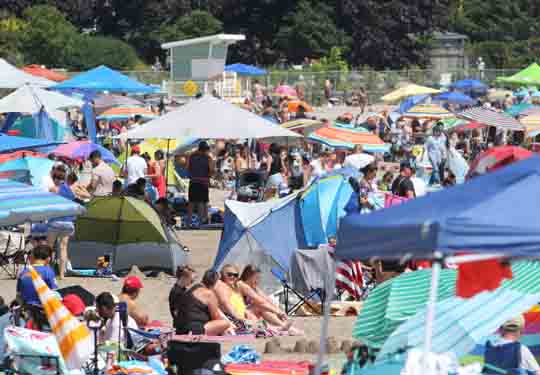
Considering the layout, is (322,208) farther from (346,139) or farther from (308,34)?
(308,34)

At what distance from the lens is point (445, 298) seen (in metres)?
10.8

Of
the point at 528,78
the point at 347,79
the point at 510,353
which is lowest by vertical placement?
the point at 347,79

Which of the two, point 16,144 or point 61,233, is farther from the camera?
point 16,144

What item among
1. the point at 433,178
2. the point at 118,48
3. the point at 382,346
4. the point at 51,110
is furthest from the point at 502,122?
the point at 118,48

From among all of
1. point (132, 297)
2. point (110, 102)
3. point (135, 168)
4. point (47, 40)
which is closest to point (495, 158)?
point (135, 168)

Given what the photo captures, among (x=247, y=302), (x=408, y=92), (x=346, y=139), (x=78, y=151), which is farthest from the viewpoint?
(x=408, y=92)

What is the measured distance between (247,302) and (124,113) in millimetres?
20167

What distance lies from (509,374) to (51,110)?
18831 mm

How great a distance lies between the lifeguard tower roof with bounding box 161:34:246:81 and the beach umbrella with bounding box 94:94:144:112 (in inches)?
169

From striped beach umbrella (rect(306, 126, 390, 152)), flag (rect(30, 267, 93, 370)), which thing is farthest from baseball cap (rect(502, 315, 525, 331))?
striped beach umbrella (rect(306, 126, 390, 152))

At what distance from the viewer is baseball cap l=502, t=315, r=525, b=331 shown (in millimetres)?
9875

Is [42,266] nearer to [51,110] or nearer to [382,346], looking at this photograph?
[382,346]

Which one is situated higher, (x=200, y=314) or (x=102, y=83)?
(x=200, y=314)

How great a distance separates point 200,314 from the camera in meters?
12.8
